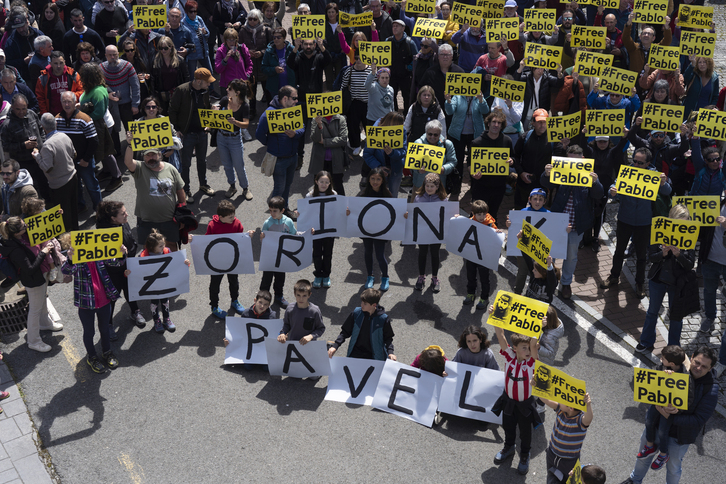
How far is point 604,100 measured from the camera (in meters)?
12.6

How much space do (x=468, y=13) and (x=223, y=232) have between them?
7278 millimetres

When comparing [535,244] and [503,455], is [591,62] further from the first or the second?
[503,455]

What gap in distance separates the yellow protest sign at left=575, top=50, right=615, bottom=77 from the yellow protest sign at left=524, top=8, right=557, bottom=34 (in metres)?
1.40

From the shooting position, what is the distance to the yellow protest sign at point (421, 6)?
1491cm

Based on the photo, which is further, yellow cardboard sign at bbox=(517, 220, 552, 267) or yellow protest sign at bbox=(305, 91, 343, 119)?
yellow protest sign at bbox=(305, 91, 343, 119)

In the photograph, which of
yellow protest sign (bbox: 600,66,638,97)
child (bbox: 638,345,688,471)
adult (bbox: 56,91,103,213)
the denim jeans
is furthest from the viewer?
the denim jeans

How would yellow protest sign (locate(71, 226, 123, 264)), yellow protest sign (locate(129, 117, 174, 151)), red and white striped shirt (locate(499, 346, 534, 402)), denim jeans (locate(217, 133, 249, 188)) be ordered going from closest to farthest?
red and white striped shirt (locate(499, 346, 534, 402))
yellow protest sign (locate(71, 226, 123, 264))
yellow protest sign (locate(129, 117, 174, 151))
denim jeans (locate(217, 133, 249, 188))

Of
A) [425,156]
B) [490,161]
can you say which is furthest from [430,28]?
[490,161]

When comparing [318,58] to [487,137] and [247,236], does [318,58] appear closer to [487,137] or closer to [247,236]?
[487,137]

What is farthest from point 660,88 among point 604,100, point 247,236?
point 247,236

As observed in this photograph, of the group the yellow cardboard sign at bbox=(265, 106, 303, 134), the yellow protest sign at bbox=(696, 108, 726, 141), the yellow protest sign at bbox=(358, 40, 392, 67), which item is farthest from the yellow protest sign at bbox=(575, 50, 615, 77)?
the yellow cardboard sign at bbox=(265, 106, 303, 134)

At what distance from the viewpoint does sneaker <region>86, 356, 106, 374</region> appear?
9281mm

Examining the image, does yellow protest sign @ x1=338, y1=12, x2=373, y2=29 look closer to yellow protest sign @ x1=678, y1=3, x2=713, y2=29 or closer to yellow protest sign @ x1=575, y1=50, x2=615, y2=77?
yellow protest sign @ x1=575, y1=50, x2=615, y2=77

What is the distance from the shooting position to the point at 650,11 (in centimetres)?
1430
